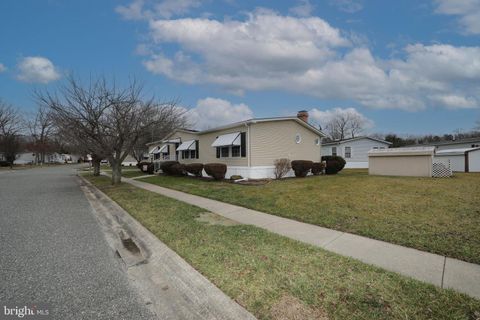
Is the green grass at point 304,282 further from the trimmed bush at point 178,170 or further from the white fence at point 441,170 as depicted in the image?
the trimmed bush at point 178,170

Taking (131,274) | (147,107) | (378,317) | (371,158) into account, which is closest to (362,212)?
(378,317)

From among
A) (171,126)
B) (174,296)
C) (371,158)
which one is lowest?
(174,296)

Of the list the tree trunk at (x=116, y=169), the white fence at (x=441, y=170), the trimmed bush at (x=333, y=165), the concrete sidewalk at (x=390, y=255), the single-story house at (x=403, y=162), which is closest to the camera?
the concrete sidewalk at (x=390, y=255)

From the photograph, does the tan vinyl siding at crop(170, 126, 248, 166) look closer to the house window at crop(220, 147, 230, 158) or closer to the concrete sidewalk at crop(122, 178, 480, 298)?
the house window at crop(220, 147, 230, 158)

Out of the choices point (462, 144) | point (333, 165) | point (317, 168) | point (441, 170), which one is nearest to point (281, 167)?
point (317, 168)

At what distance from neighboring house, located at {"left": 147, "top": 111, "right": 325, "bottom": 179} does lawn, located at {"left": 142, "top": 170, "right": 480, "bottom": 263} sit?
499 cm

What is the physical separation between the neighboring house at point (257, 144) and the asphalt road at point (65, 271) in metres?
10.2

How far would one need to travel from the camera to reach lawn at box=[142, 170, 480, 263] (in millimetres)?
4870

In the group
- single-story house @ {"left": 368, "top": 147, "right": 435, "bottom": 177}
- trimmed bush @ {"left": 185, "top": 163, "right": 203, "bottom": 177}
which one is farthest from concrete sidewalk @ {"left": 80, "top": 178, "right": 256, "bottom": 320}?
single-story house @ {"left": 368, "top": 147, "right": 435, "bottom": 177}

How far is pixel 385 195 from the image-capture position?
29.7 ft

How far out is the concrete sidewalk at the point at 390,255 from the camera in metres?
3.39

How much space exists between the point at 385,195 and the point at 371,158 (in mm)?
8743

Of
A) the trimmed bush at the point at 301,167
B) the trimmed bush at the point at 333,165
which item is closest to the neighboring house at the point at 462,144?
the trimmed bush at the point at 333,165

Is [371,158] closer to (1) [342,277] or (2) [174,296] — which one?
(1) [342,277]
